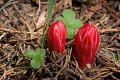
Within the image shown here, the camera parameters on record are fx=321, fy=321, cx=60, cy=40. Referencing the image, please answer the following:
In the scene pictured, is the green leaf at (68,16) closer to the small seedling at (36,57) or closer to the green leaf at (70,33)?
the green leaf at (70,33)

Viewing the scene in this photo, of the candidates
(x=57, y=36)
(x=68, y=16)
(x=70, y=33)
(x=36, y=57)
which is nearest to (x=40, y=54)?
(x=36, y=57)

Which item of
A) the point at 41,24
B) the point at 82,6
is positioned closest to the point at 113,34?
the point at 82,6

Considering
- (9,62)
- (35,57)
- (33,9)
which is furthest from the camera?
(33,9)

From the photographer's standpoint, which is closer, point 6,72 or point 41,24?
point 6,72

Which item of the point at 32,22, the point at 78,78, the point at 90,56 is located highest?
the point at 32,22

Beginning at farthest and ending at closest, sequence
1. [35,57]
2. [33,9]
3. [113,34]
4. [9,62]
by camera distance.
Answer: [33,9], [113,34], [9,62], [35,57]

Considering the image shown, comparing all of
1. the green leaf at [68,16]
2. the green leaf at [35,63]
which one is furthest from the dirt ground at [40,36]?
the green leaf at [68,16]

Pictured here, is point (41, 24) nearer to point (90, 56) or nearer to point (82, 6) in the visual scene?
point (82, 6)

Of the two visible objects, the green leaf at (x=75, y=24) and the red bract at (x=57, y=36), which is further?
the green leaf at (x=75, y=24)
